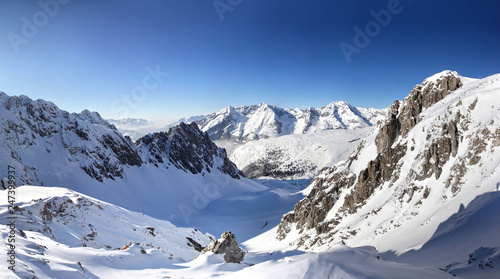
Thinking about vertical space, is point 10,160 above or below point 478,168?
above

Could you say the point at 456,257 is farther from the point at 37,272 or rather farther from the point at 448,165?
the point at 37,272

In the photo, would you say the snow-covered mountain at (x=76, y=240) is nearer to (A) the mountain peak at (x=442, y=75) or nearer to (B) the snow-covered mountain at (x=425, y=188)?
(B) the snow-covered mountain at (x=425, y=188)

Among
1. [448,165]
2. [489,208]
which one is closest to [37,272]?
[489,208]

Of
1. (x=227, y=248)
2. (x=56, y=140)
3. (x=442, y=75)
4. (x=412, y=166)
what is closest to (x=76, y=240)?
(x=227, y=248)

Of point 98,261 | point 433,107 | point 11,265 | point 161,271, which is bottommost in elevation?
point 161,271

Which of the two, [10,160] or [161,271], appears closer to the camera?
[161,271]

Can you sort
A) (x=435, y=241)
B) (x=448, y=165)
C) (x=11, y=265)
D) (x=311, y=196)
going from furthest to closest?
(x=311, y=196)
(x=448, y=165)
(x=435, y=241)
(x=11, y=265)

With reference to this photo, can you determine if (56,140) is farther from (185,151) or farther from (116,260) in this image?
(116,260)
